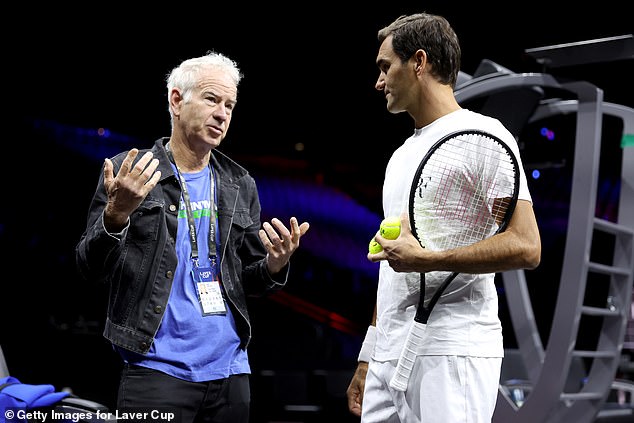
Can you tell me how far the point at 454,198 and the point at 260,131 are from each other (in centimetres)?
647

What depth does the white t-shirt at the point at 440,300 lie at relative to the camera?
69.4 inches

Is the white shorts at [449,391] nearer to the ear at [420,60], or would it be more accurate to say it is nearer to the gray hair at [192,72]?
the ear at [420,60]

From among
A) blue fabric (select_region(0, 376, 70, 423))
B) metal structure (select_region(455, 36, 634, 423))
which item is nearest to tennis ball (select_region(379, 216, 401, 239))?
blue fabric (select_region(0, 376, 70, 423))

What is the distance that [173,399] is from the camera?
1.98m

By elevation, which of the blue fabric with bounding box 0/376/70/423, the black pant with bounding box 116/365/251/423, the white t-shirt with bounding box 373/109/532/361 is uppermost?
the white t-shirt with bounding box 373/109/532/361

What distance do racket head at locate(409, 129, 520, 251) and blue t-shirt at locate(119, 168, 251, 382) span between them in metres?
0.68

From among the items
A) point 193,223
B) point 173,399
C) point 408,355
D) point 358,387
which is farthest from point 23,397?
point 408,355

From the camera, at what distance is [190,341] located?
2.05 meters

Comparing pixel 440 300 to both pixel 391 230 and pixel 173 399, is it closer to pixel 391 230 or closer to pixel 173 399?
pixel 391 230

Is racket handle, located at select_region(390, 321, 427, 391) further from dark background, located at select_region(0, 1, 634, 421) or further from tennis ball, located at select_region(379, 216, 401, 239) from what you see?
dark background, located at select_region(0, 1, 634, 421)

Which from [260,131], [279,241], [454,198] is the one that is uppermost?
[260,131]

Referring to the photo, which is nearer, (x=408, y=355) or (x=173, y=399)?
(x=408, y=355)

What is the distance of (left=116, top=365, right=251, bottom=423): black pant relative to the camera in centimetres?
197

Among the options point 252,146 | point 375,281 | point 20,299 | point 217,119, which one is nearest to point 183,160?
point 217,119
